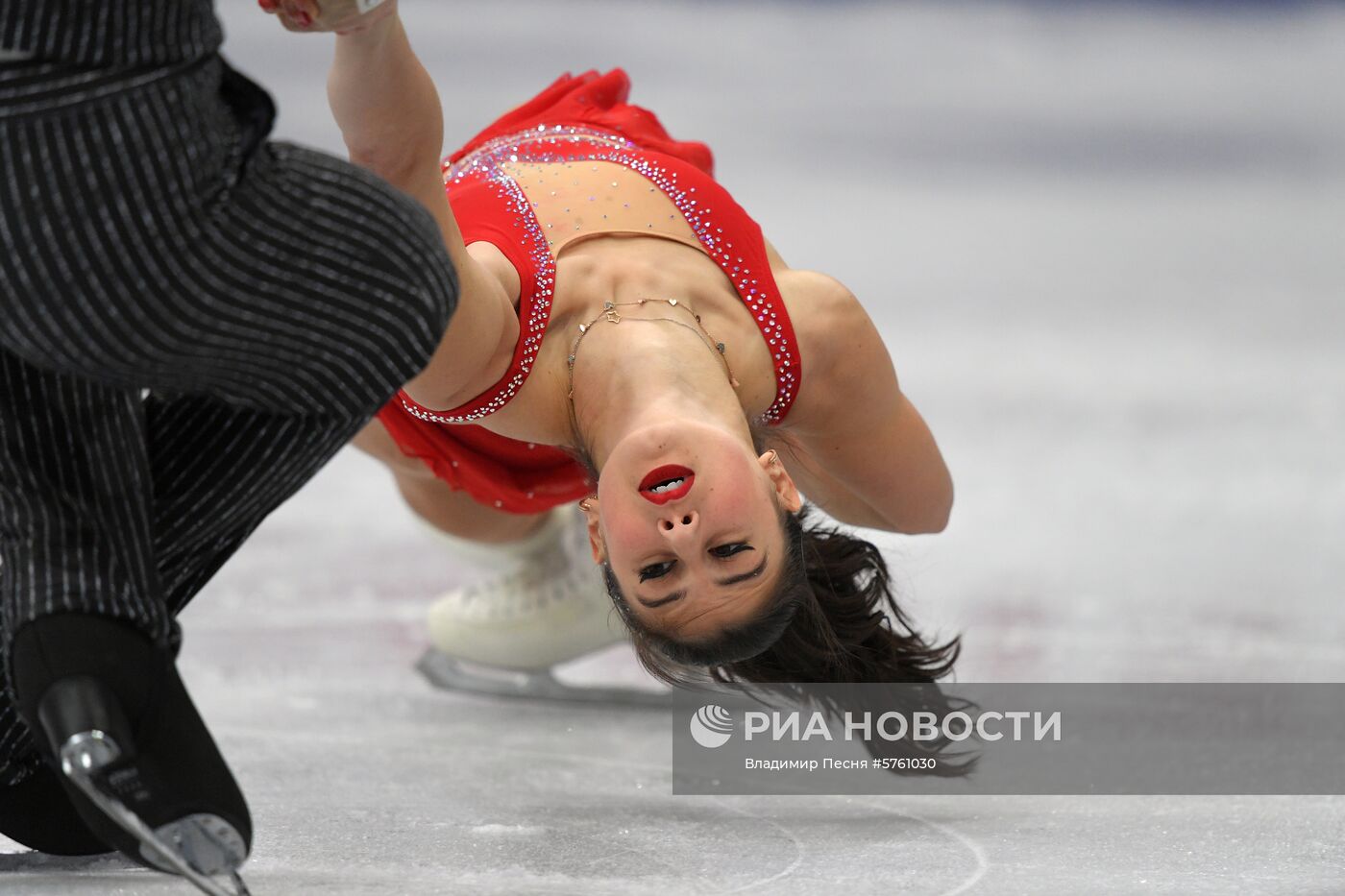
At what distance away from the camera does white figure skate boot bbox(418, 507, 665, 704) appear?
2.89m

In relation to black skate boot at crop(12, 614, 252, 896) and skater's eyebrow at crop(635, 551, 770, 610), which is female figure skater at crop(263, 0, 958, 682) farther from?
black skate boot at crop(12, 614, 252, 896)

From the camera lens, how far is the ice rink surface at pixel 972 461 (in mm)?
1892

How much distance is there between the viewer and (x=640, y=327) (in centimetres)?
200

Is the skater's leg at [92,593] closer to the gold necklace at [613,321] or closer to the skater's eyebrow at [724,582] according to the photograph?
the skater's eyebrow at [724,582]

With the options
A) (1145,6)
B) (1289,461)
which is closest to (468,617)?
(1289,461)

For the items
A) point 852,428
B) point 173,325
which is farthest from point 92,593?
point 852,428

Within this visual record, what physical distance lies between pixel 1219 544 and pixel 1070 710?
0.94m

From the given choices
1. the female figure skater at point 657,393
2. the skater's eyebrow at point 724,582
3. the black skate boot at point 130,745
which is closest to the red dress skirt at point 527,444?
the female figure skater at point 657,393

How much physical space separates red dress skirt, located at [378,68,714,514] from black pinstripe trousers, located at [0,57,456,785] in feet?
2.97

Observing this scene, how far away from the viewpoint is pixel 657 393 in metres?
1.88

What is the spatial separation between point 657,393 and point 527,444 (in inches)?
24.4

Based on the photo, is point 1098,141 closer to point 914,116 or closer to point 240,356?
point 914,116

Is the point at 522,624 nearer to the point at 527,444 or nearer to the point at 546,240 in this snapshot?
the point at 527,444
